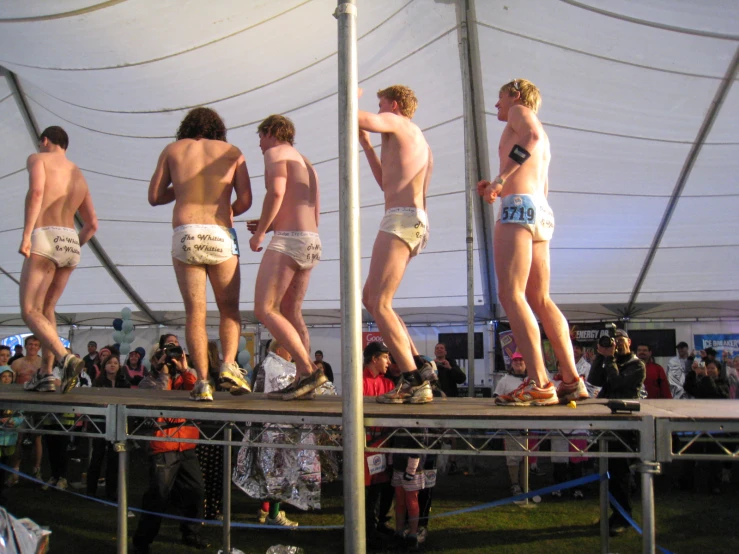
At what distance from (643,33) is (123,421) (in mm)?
6549

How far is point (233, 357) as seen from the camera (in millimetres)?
4227

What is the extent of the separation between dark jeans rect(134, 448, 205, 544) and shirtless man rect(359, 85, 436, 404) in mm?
1856

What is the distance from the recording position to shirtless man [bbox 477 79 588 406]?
143 inches

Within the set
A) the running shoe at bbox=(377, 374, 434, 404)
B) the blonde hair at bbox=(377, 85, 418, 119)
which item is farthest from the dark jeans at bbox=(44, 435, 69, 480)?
the blonde hair at bbox=(377, 85, 418, 119)

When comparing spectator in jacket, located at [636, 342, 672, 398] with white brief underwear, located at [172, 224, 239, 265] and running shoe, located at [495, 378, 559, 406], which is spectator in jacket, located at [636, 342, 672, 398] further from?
white brief underwear, located at [172, 224, 239, 265]

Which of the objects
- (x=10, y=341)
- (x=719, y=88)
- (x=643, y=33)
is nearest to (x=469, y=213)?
(x=643, y=33)

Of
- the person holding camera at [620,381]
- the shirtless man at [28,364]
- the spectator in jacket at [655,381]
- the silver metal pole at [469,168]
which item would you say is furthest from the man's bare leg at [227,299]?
the spectator in jacket at [655,381]

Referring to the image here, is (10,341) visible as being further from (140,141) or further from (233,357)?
(233,357)

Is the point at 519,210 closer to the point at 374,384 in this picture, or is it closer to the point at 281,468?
the point at 374,384

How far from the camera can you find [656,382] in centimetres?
764

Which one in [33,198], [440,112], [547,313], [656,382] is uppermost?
[440,112]

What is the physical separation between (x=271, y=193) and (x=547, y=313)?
175cm

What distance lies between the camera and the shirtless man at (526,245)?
3627mm

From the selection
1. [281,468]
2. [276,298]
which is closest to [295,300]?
[276,298]
